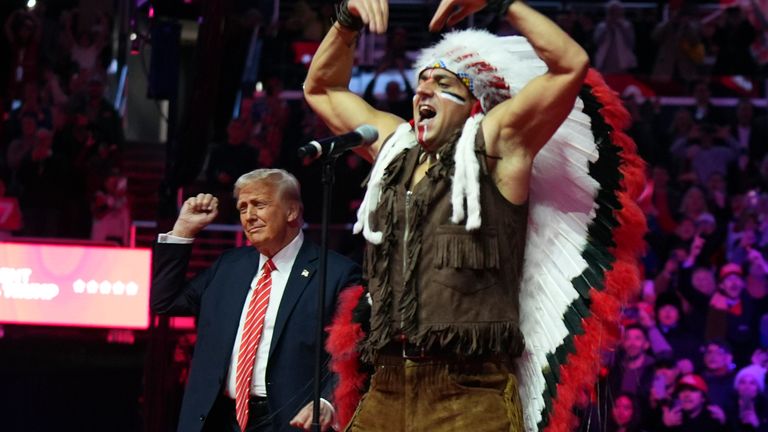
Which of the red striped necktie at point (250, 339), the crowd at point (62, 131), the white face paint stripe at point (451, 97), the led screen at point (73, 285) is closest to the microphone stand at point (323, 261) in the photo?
the white face paint stripe at point (451, 97)

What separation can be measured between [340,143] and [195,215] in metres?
1.43

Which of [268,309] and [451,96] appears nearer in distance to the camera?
[451,96]

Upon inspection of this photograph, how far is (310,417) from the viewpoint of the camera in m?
4.21

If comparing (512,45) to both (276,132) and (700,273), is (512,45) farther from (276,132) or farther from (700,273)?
(276,132)

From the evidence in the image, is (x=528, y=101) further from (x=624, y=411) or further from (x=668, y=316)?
(x=668, y=316)

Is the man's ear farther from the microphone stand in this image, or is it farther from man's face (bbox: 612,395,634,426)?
man's face (bbox: 612,395,634,426)

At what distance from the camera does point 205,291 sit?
506cm

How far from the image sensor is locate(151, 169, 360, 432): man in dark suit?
476 centimetres

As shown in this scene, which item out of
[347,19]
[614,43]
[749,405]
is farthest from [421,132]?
[614,43]

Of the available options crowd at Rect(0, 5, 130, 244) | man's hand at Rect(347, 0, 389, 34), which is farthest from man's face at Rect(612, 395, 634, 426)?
crowd at Rect(0, 5, 130, 244)

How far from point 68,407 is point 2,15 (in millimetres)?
5987

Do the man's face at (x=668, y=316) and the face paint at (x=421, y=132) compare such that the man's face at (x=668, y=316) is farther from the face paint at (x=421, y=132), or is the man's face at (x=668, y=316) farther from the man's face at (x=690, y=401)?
the face paint at (x=421, y=132)

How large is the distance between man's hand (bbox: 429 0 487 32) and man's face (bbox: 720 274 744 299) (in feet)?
21.7

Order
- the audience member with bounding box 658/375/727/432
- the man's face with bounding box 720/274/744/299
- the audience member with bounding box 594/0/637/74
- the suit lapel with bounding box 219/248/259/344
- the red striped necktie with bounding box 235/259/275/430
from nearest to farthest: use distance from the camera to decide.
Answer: the red striped necktie with bounding box 235/259/275/430, the suit lapel with bounding box 219/248/259/344, the audience member with bounding box 658/375/727/432, the man's face with bounding box 720/274/744/299, the audience member with bounding box 594/0/637/74
